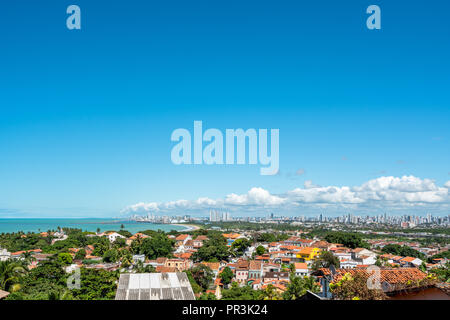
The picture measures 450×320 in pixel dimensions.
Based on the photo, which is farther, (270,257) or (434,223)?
(434,223)

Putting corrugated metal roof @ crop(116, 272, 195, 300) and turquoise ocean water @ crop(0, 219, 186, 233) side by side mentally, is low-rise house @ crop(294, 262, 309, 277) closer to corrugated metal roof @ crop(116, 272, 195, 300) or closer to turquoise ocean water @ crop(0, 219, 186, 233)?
corrugated metal roof @ crop(116, 272, 195, 300)

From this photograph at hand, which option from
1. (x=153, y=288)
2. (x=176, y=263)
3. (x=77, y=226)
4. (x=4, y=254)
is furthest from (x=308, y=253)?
(x=77, y=226)

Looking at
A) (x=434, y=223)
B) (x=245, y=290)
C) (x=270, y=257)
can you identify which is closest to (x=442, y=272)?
(x=245, y=290)

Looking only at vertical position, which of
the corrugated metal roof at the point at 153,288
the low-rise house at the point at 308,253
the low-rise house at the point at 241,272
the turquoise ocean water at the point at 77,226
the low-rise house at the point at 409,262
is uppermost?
the corrugated metal roof at the point at 153,288

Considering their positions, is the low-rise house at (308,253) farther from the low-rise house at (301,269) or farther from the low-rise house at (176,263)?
the low-rise house at (176,263)

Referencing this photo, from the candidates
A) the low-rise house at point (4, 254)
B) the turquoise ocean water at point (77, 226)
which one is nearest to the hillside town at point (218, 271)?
the low-rise house at point (4, 254)

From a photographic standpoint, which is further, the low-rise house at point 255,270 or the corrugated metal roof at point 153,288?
the low-rise house at point 255,270
